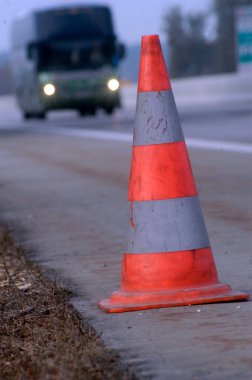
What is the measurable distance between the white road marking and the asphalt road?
7cm

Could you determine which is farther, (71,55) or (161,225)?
(71,55)

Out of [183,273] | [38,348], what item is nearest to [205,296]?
[183,273]

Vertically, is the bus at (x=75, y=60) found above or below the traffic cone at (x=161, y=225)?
below

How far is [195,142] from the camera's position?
21.7m

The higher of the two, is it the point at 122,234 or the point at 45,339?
the point at 45,339

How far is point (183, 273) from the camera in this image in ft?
20.9

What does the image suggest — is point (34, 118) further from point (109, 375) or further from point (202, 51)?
point (202, 51)

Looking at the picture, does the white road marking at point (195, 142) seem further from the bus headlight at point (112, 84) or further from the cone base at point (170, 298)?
the cone base at point (170, 298)

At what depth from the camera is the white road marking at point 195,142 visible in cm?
1912

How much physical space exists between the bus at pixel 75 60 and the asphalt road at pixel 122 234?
15.4 metres

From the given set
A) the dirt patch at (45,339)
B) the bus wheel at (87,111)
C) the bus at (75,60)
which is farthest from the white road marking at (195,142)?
the bus wheel at (87,111)

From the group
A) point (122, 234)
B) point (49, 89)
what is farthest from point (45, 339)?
point (49, 89)

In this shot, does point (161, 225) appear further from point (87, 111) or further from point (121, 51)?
point (87, 111)

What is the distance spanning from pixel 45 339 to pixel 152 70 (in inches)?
63.2
